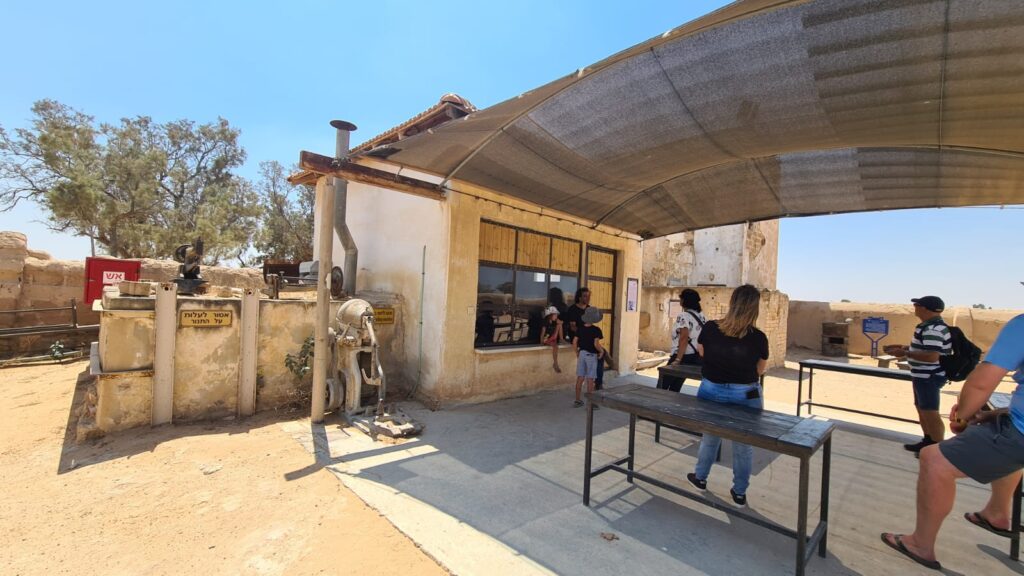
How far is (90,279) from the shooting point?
25.2 feet

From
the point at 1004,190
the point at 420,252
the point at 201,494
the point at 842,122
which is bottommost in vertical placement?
the point at 201,494

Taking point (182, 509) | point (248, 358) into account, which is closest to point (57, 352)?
point (248, 358)

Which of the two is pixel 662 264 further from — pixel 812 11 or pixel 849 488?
pixel 812 11

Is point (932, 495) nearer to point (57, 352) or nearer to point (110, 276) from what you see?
point (110, 276)

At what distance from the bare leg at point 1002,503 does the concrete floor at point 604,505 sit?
0.20 metres

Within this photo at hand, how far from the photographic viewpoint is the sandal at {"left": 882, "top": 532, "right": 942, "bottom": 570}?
A: 8.55ft

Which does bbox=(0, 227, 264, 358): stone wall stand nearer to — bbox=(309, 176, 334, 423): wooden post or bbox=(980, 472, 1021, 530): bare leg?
bbox=(309, 176, 334, 423): wooden post

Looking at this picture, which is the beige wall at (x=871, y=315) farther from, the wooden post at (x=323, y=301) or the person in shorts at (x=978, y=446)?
the wooden post at (x=323, y=301)

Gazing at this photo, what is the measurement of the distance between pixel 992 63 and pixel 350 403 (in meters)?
6.45

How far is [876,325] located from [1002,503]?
45.3 ft

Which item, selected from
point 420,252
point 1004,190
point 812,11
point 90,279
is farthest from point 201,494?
point 1004,190

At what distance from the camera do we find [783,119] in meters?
3.96

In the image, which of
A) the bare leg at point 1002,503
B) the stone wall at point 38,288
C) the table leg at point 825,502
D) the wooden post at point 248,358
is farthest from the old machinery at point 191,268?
the bare leg at point 1002,503

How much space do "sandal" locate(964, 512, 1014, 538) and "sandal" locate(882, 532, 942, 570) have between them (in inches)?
23.8
